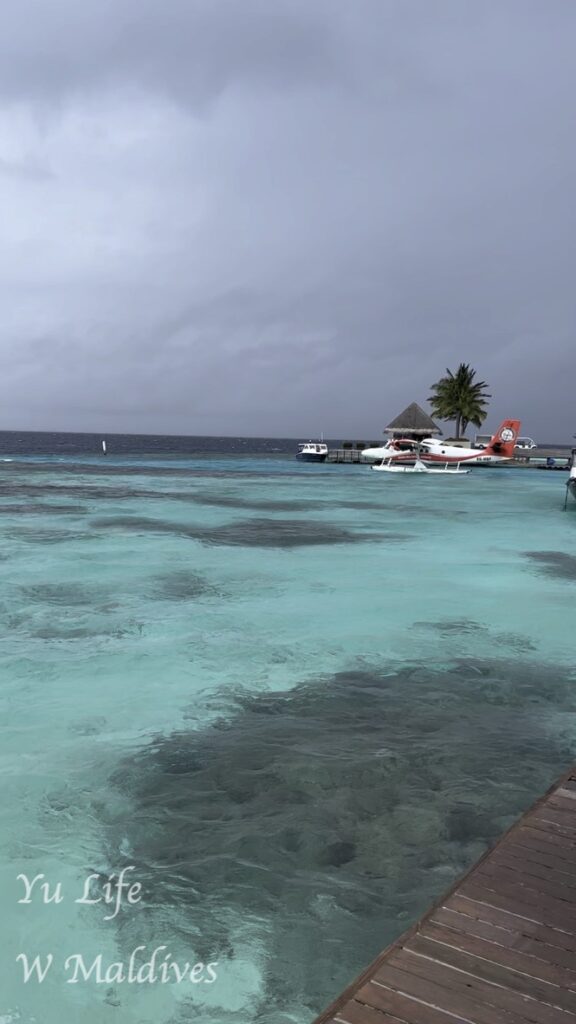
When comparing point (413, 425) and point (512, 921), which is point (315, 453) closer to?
point (413, 425)

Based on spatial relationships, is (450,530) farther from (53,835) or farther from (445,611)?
(53,835)

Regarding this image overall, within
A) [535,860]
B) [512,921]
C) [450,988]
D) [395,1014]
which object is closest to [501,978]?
[450,988]

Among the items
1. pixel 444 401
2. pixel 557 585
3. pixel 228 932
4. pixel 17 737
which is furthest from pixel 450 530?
pixel 444 401

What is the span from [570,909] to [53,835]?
16.6 ft

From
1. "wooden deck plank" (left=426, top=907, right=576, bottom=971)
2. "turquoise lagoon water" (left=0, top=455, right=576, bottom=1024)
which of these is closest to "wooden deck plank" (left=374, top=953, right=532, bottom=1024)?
"wooden deck plank" (left=426, top=907, right=576, bottom=971)

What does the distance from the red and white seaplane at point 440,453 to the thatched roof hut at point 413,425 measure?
7.37 metres

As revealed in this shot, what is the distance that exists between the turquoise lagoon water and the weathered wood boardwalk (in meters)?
1.37

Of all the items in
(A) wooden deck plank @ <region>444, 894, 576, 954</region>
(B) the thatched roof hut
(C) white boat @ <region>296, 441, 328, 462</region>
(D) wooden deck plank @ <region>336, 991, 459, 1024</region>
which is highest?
(B) the thatched roof hut

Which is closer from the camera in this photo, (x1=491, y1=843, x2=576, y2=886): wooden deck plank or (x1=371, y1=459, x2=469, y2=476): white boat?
(x1=491, y1=843, x2=576, y2=886): wooden deck plank

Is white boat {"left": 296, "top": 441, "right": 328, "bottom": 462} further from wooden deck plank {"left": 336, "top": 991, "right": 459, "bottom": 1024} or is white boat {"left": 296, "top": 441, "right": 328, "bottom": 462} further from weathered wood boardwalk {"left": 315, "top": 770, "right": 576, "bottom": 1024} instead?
wooden deck plank {"left": 336, "top": 991, "right": 459, "bottom": 1024}

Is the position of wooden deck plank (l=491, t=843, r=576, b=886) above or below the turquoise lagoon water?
above

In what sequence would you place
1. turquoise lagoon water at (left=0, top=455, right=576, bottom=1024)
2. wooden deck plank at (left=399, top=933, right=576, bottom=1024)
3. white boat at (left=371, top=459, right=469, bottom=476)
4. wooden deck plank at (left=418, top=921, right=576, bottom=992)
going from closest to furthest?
wooden deck plank at (left=399, top=933, right=576, bottom=1024) → wooden deck plank at (left=418, top=921, right=576, bottom=992) → turquoise lagoon water at (left=0, top=455, right=576, bottom=1024) → white boat at (left=371, top=459, right=469, bottom=476)

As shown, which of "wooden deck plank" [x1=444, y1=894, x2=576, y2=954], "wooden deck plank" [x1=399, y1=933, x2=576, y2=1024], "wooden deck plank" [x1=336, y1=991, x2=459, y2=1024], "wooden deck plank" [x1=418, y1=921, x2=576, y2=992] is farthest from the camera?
"wooden deck plank" [x1=444, y1=894, x2=576, y2=954]

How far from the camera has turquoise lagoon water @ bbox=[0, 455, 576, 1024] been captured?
545cm
